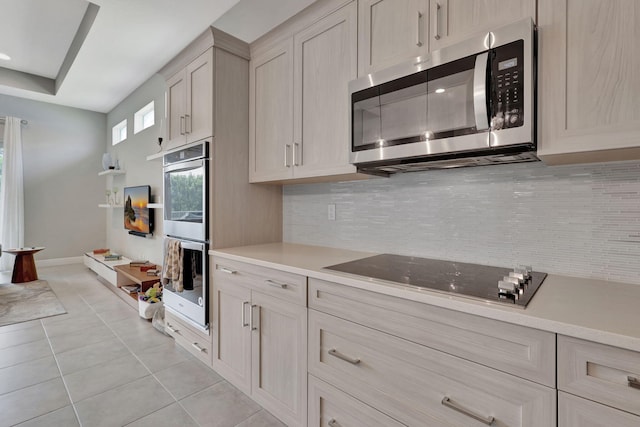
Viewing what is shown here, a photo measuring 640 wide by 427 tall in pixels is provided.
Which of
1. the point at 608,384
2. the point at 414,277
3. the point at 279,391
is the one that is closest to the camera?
the point at 608,384

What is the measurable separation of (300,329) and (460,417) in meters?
0.79

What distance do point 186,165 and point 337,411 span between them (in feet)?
6.40

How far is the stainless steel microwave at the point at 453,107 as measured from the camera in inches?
46.3

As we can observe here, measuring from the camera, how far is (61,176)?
610 cm

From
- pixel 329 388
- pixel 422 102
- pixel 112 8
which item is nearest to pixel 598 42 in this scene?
pixel 422 102

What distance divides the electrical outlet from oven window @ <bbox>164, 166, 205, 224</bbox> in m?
0.92

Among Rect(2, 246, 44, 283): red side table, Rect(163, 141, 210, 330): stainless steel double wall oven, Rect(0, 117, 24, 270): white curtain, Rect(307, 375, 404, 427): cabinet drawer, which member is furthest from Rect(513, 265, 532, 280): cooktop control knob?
Rect(0, 117, 24, 270): white curtain

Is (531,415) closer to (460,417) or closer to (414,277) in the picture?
(460,417)

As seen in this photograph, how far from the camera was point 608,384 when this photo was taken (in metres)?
0.79

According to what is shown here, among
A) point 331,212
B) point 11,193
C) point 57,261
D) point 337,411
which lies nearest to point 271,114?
point 331,212

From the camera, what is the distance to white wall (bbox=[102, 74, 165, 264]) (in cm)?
446

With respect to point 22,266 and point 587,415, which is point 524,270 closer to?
point 587,415

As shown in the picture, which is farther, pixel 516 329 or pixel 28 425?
pixel 28 425

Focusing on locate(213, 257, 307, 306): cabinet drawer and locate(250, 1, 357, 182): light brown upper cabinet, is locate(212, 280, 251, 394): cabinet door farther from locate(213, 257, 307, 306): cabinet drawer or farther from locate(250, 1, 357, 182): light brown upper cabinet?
locate(250, 1, 357, 182): light brown upper cabinet
